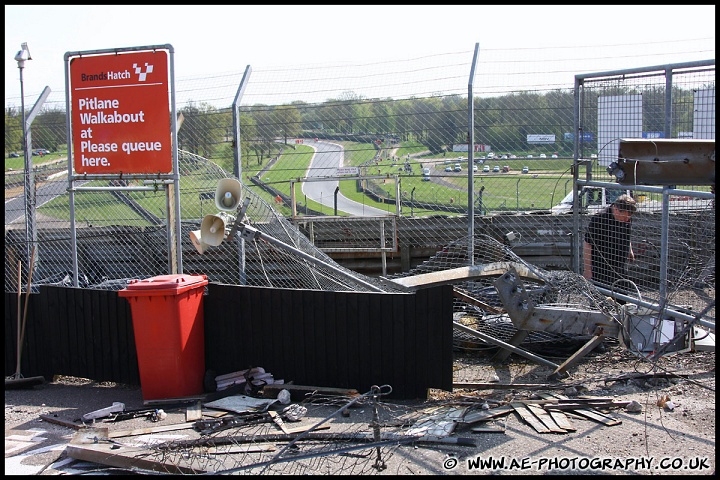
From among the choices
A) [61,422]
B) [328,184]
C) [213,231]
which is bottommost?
[61,422]

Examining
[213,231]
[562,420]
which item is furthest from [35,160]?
[562,420]

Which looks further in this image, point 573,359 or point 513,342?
point 513,342

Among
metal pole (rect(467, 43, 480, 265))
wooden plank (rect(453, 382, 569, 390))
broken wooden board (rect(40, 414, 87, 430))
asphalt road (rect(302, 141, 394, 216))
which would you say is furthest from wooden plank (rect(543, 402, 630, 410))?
asphalt road (rect(302, 141, 394, 216))

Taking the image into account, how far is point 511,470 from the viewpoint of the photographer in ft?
16.3

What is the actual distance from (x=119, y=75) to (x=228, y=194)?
7.41 ft

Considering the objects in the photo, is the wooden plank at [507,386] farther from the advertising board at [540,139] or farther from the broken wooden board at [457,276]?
the advertising board at [540,139]

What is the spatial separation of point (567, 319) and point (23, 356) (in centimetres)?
609

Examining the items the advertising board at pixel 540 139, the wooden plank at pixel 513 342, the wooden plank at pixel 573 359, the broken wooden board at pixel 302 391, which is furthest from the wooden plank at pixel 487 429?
the advertising board at pixel 540 139

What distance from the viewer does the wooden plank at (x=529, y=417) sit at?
5610 mm

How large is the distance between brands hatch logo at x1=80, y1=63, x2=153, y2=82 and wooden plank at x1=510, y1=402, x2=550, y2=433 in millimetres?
5471

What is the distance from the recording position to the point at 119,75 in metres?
8.38

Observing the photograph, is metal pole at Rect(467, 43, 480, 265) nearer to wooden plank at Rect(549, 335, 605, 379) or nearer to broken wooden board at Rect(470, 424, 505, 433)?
wooden plank at Rect(549, 335, 605, 379)

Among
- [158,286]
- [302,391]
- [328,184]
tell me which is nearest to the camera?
[302,391]

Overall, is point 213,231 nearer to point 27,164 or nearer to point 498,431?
point 498,431
